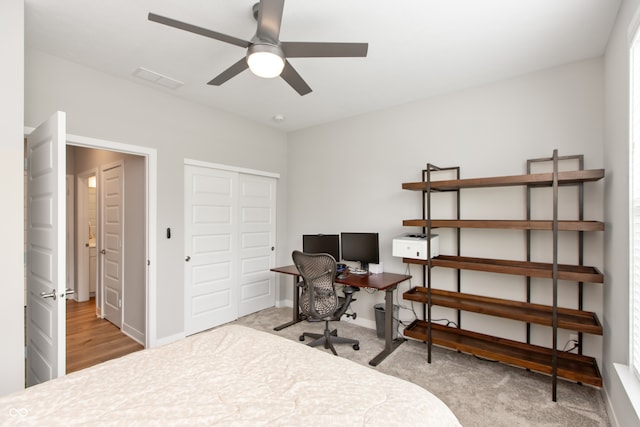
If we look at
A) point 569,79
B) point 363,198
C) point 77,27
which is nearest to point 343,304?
point 363,198

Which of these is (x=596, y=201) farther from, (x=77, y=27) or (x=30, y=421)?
(x=77, y=27)

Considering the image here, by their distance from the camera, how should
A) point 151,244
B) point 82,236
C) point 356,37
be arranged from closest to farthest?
1. point 356,37
2. point 151,244
3. point 82,236

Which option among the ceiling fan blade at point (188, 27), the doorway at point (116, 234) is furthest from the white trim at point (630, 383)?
the doorway at point (116, 234)

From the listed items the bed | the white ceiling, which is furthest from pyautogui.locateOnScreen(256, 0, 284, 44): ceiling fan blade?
the bed

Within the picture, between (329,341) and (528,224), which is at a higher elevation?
(528,224)

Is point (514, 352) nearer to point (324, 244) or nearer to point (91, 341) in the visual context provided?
point (324, 244)

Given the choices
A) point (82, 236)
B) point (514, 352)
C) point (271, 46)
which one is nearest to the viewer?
point (271, 46)

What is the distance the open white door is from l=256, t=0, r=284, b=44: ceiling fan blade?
1.33 m

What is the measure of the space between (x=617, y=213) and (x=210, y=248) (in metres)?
3.81

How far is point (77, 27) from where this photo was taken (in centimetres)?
218

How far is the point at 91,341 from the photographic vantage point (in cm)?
340

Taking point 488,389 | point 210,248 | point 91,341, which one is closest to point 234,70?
point 210,248

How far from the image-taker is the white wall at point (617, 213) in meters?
1.78
